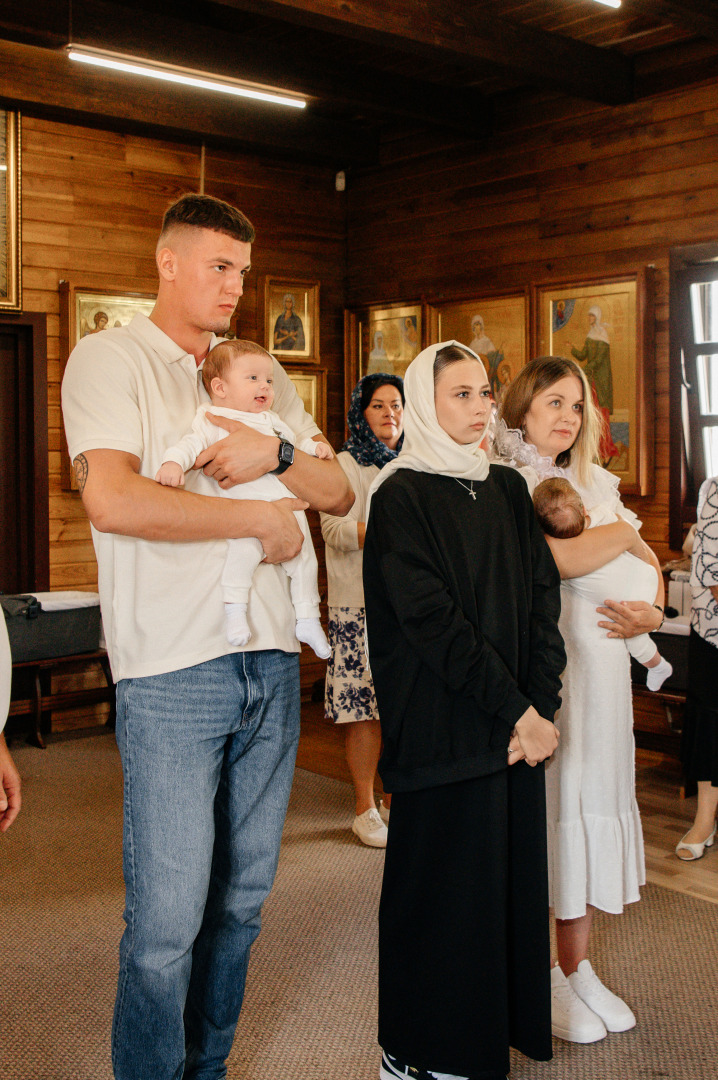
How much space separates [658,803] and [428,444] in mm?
3210

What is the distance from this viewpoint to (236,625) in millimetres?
2045

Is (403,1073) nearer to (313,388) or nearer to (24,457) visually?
(24,457)

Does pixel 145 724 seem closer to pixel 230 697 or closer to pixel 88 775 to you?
pixel 230 697

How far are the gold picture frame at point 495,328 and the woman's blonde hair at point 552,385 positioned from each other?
3393mm

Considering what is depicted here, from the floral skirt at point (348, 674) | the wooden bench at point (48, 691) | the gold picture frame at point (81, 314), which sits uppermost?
the gold picture frame at point (81, 314)

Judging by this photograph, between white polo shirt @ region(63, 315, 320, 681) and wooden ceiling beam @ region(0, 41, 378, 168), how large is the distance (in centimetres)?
460

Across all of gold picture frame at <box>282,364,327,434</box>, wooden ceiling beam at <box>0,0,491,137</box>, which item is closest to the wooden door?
wooden ceiling beam at <box>0,0,491,137</box>

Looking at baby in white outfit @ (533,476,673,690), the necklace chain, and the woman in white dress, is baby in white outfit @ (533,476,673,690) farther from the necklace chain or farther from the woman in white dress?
the necklace chain

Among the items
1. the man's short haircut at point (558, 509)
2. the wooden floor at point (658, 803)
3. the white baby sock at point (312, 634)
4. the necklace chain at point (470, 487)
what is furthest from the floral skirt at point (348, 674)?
the white baby sock at point (312, 634)

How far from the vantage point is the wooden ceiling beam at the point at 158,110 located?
5.91 metres

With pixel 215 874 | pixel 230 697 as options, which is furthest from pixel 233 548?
pixel 215 874

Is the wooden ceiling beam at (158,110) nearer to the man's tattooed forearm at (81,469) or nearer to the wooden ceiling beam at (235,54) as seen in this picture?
the wooden ceiling beam at (235,54)

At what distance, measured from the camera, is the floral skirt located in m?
4.30

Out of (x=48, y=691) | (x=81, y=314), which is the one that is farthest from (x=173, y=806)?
(x=81, y=314)
